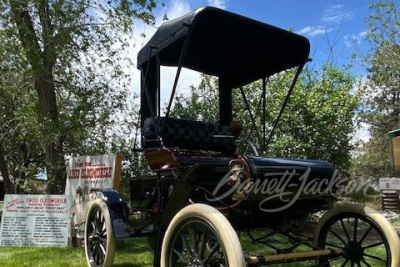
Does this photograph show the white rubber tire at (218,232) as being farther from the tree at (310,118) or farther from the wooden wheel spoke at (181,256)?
the tree at (310,118)

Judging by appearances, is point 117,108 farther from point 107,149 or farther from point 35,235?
point 35,235

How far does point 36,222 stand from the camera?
5914 mm

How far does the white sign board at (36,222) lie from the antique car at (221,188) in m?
1.58

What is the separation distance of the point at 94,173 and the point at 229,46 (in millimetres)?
2788

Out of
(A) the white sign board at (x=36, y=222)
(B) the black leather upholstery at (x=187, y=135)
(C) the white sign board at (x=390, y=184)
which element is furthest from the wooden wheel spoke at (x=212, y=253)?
(C) the white sign board at (x=390, y=184)

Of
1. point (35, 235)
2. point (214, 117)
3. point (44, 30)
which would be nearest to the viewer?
point (35, 235)

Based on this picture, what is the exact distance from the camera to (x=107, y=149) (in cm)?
875

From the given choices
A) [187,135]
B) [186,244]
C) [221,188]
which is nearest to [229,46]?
[187,135]

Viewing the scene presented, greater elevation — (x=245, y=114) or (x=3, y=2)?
(x=3, y=2)

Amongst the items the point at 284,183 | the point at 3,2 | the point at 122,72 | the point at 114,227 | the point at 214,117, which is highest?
the point at 3,2

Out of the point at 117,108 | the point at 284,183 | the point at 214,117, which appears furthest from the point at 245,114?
the point at 284,183

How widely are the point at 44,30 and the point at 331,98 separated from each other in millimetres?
5913

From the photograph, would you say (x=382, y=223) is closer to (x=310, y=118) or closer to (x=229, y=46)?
(x=229, y=46)

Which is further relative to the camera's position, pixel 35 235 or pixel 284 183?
pixel 35 235
